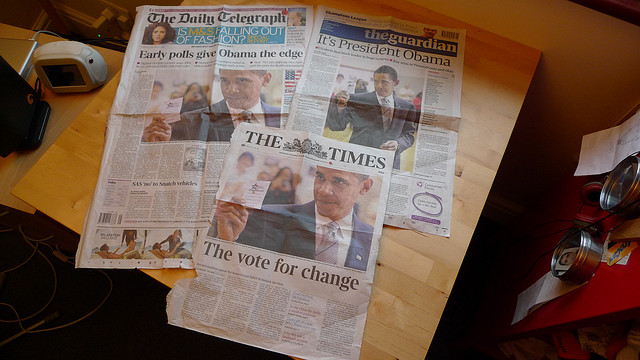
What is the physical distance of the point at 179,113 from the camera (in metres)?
0.82

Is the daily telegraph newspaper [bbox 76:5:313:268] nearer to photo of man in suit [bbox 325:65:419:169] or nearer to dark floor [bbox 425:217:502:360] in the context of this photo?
photo of man in suit [bbox 325:65:419:169]

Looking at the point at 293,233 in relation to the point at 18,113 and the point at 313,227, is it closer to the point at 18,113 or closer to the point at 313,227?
the point at 313,227

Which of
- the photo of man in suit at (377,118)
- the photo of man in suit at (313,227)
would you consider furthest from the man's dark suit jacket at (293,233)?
the photo of man in suit at (377,118)

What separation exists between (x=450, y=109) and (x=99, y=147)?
2.29ft

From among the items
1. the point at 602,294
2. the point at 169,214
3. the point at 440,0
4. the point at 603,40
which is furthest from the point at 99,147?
the point at 603,40

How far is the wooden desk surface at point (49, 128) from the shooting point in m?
0.88

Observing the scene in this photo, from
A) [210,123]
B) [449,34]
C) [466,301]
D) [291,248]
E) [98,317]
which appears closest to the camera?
[291,248]

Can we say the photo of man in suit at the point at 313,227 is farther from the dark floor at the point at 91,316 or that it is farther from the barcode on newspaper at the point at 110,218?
the dark floor at the point at 91,316

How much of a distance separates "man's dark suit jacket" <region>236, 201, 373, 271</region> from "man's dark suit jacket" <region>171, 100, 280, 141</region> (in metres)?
0.18

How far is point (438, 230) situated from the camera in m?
0.72

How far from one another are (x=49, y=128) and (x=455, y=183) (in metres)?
0.90

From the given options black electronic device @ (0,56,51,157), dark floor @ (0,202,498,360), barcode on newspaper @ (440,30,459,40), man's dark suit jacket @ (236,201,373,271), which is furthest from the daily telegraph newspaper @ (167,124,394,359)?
dark floor @ (0,202,498,360)

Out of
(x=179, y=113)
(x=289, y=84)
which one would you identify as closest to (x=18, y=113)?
(x=179, y=113)

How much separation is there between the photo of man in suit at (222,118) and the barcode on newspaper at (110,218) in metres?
0.16
